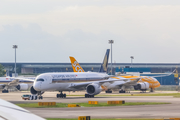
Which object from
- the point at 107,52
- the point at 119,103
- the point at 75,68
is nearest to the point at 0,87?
the point at 75,68

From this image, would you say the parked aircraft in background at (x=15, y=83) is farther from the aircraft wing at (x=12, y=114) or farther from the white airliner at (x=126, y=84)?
the aircraft wing at (x=12, y=114)

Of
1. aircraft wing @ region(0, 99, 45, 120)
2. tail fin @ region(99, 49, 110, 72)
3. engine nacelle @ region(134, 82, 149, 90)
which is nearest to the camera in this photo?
aircraft wing @ region(0, 99, 45, 120)

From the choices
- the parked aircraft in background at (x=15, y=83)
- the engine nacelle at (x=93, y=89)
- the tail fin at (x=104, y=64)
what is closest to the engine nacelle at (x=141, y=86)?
the tail fin at (x=104, y=64)

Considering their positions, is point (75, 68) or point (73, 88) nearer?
point (73, 88)

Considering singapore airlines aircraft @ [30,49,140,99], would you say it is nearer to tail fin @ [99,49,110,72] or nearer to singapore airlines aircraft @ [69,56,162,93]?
tail fin @ [99,49,110,72]

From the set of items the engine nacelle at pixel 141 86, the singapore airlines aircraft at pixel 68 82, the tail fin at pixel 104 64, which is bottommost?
the engine nacelle at pixel 141 86

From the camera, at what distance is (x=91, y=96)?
206 ft

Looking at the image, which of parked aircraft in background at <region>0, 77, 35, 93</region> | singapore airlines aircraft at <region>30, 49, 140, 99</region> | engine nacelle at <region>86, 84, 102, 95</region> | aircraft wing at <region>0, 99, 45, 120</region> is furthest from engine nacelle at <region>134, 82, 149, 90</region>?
aircraft wing at <region>0, 99, 45, 120</region>

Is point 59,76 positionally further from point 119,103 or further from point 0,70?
point 0,70

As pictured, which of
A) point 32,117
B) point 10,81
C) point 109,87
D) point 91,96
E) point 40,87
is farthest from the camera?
point 10,81

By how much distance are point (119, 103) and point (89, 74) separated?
2439cm

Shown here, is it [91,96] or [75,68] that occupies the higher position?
[75,68]

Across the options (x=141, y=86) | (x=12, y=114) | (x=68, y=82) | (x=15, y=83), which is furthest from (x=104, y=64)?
(x=12, y=114)

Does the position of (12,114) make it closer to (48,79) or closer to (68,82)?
(48,79)
